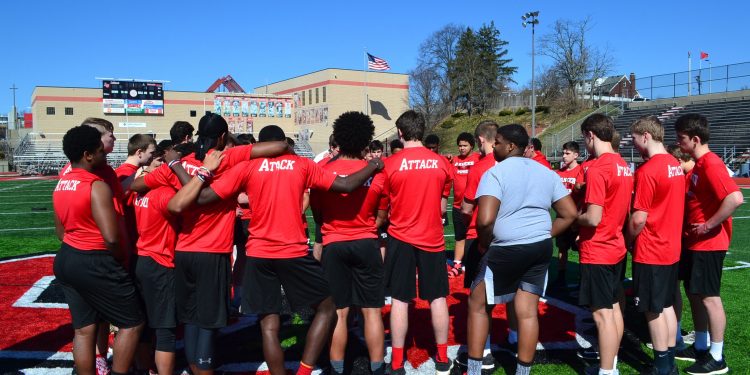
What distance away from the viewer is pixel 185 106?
6781 centimetres

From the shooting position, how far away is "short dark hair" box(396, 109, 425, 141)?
4969 mm

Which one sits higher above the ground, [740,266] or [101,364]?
[101,364]

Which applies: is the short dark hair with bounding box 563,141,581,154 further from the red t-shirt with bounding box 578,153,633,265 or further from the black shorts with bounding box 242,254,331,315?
the black shorts with bounding box 242,254,331,315

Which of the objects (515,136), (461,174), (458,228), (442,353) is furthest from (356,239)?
(461,174)

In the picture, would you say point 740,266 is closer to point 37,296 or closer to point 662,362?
point 662,362

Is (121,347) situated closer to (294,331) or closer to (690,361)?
(294,331)

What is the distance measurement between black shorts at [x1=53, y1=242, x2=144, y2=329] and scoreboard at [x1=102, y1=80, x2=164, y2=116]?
63.7 metres

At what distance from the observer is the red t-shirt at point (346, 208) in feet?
15.1

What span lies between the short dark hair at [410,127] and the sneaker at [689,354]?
307 centimetres

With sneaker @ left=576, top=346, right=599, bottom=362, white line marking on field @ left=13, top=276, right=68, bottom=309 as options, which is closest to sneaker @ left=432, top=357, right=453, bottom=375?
sneaker @ left=576, top=346, right=599, bottom=362

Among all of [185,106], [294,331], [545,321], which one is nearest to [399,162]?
[294,331]

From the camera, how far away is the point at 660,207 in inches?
180

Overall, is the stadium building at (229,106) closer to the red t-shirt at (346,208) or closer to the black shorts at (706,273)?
the red t-shirt at (346,208)

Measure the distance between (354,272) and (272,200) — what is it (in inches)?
38.4
